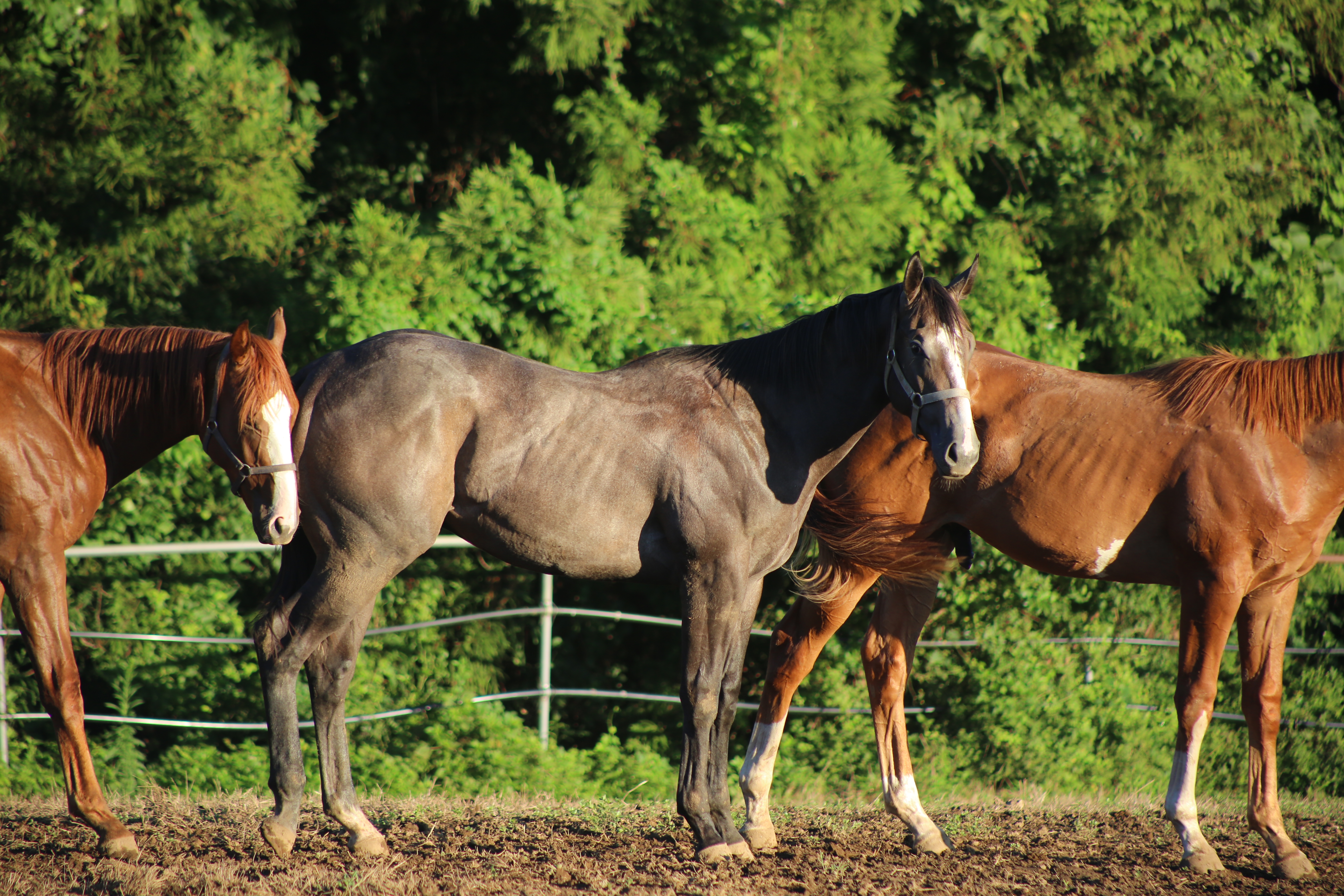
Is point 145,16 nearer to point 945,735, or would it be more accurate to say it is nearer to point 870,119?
point 870,119

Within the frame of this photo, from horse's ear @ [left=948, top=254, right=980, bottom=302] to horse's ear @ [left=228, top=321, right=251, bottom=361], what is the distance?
2481 mm

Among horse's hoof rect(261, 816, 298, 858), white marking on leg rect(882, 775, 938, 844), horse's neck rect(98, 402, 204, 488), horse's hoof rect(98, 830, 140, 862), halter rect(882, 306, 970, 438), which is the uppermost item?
halter rect(882, 306, 970, 438)

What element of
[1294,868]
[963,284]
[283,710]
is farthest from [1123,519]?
[283,710]

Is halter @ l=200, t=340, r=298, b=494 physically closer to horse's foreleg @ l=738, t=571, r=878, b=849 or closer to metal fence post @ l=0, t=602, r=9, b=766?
horse's foreleg @ l=738, t=571, r=878, b=849

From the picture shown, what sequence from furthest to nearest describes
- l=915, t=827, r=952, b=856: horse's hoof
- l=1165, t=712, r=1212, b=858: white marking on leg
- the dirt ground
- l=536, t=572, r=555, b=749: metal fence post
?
l=536, t=572, r=555, b=749: metal fence post → l=915, t=827, r=952, b=856: horse's hoof → l=1165, t=712, r=1212, b=858: white marking on leg → the dirt ground

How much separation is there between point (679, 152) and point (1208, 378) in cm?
516

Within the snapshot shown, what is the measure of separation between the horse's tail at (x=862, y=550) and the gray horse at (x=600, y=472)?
2.10ft

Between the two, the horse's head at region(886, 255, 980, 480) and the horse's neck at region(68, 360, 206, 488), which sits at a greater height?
the horse's head at region(886, 255, 980, 480)

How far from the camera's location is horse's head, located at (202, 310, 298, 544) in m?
3.25

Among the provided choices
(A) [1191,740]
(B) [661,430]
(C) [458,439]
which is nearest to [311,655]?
(C) [458,439]

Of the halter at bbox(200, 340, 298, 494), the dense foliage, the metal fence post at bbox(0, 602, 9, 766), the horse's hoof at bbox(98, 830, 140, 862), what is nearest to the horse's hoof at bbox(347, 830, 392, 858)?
the horse's hoof at bbox(98, 830, 140, 862)

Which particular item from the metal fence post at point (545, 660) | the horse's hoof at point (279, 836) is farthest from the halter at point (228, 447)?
the metal fence post at point (545, 660)

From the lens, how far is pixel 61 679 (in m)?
3.47

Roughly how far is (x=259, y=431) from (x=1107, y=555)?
136 inches
